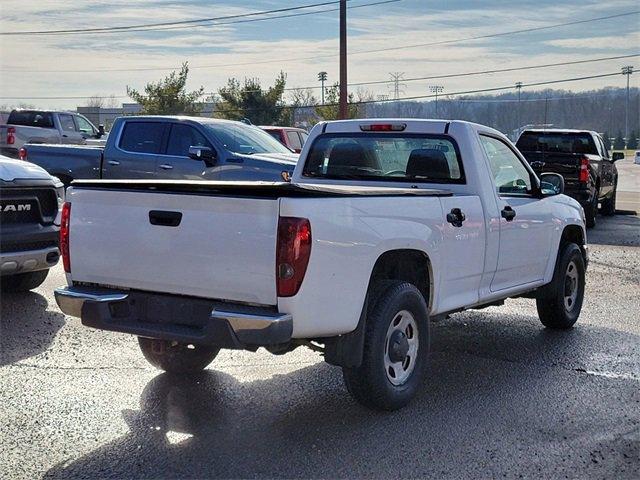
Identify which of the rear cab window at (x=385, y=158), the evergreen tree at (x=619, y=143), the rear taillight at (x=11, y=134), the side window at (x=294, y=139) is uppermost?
the evergreen tree at (x=619, y=143)

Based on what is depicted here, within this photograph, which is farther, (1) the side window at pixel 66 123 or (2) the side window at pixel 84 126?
(2) the side window at pixel 84 126

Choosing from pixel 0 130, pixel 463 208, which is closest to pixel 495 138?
pixel 463 208

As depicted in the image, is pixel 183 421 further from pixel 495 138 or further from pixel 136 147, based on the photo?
pixel 136 147

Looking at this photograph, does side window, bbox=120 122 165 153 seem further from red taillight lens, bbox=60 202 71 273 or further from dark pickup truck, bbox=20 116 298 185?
red taillight lens, bbox=60 202 71 273

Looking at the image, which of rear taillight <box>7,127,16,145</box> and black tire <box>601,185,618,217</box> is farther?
rear taillight <box>7,127,16,145</box>

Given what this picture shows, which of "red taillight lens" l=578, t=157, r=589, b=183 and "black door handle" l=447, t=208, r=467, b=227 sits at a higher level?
"red taillight lens" l=578, t=157, r=589, b=183

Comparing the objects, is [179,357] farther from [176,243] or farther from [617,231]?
[617,231]

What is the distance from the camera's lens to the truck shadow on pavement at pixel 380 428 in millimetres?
4609

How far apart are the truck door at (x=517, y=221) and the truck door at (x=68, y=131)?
23.3m

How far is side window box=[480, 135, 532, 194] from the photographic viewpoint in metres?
7.09

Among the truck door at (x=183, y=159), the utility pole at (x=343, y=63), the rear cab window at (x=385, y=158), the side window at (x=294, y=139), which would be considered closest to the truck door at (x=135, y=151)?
the truck door at (x=183, y=159)

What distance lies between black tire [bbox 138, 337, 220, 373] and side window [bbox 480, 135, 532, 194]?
2618 mm

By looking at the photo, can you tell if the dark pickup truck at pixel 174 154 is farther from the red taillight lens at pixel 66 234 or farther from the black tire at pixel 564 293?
the red taillight lens at pixel 66 234

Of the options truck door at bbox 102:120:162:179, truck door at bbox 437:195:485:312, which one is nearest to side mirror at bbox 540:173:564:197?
truck door at bbox 437:195:485:312
